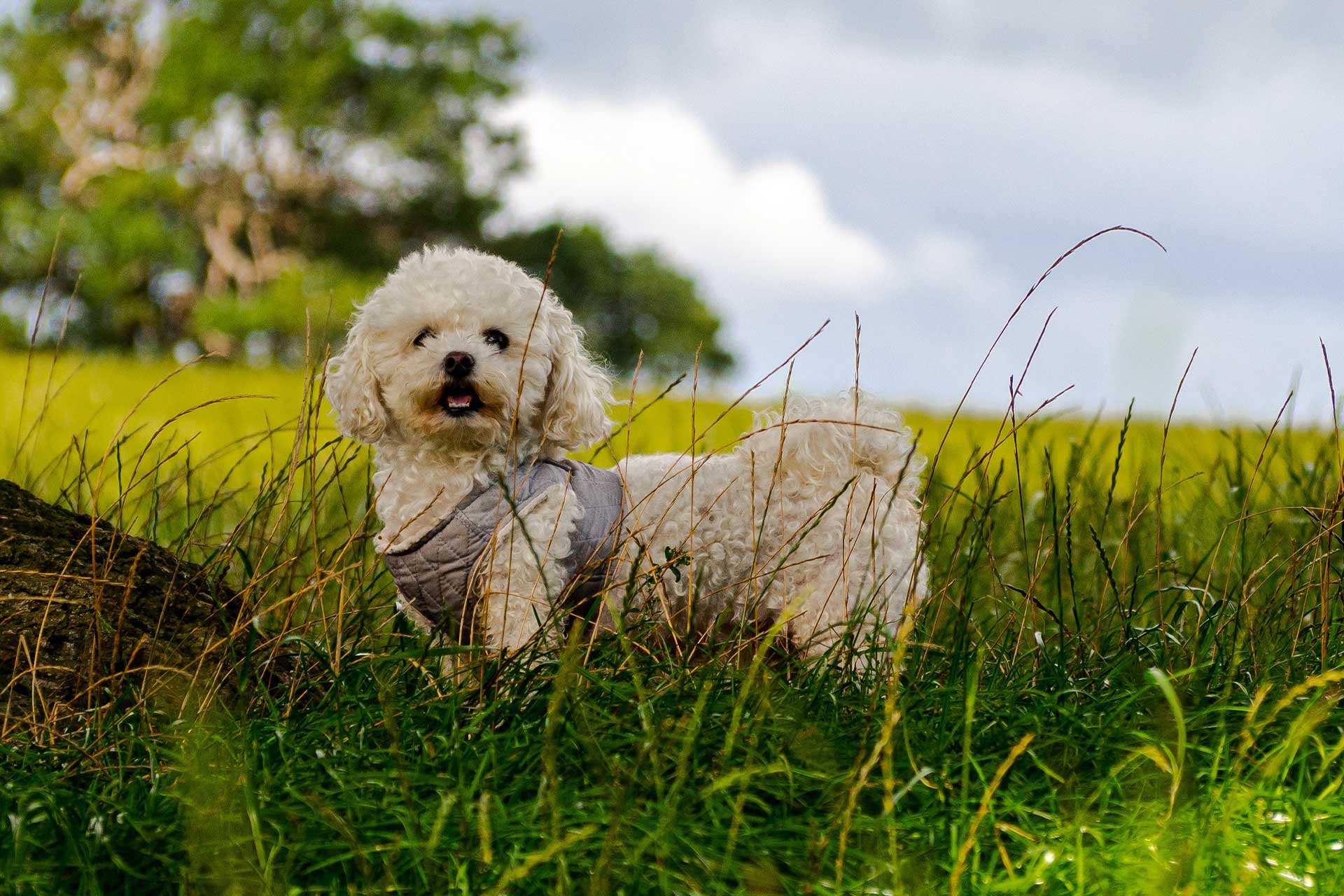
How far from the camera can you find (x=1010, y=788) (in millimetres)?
2398

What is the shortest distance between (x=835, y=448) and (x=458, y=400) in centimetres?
116

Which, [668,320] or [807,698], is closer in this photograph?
[807,698]

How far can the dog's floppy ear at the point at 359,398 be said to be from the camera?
3594 millimetres

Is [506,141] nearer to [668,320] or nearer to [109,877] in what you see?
[668,320]

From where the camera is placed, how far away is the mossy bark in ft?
9.27

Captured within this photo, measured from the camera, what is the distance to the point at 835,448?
3637 mm

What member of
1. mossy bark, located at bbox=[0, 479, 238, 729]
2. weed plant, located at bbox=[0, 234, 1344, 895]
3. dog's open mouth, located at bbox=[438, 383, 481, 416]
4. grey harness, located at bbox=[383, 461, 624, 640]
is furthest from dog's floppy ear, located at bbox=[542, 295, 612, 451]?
mossy bark, located at bbox=[0, 479, 238, 729]

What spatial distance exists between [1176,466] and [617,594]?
2.73 meters

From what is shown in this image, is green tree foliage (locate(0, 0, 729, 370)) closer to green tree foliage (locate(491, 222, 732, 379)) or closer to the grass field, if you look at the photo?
green tree foliage (locate(491, 222, 732, 379))

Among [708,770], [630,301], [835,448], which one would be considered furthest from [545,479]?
[630,301]

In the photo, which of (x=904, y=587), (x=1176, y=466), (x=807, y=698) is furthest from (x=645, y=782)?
(x=1176, y=466)

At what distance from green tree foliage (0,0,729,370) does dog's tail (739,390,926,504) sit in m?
25.0

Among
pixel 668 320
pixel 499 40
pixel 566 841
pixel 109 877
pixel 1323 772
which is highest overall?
pixel 499 40

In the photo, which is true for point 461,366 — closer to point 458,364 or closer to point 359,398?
point 458,364
